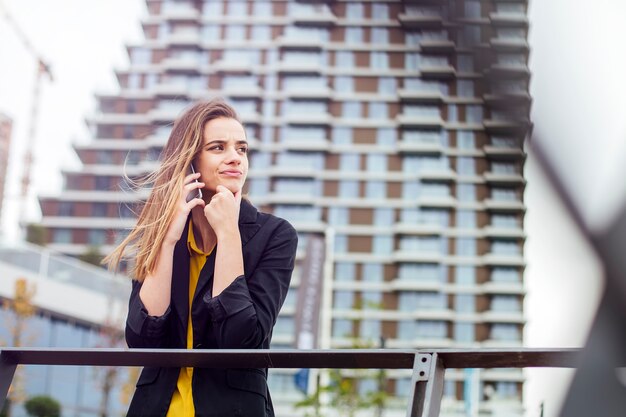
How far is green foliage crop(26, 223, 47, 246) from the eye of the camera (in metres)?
85.9

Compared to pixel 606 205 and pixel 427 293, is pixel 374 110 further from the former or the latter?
pixel 606 205

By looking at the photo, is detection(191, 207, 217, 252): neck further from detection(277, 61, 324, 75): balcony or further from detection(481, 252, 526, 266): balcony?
detection(277, 61, 324, 75): balcony

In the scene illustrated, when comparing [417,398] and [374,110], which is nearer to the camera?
[417,398]

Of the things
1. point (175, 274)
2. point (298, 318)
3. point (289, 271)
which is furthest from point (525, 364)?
point (298, 318)

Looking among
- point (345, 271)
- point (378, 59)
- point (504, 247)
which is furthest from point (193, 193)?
point (378, 59)

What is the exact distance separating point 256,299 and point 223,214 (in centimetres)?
23

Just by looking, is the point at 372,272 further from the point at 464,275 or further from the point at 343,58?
the point at 343,58

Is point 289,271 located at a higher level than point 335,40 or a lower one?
lower

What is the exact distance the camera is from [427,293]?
281ft

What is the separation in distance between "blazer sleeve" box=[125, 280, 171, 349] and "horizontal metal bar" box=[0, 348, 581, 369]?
18 cm

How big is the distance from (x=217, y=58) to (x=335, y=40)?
467 inches

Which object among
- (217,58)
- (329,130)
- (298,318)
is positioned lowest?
(298,318)

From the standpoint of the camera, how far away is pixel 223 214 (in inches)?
89.4

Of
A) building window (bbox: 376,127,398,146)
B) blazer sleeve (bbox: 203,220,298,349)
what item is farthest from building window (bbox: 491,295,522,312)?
blazer sleeve (bbox: 203,220,298,349)
